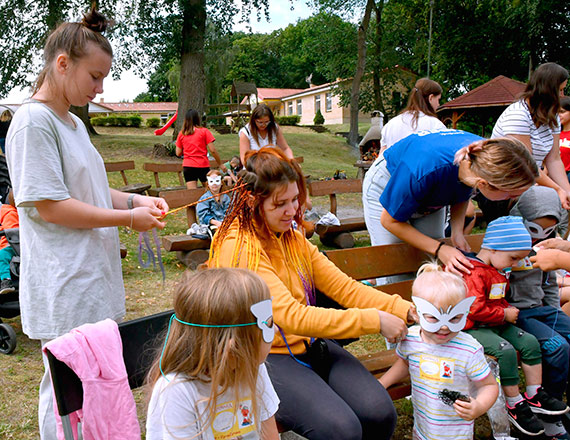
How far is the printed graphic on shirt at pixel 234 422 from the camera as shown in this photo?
1671 millimetres

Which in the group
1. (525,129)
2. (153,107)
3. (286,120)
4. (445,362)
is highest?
(153,107)

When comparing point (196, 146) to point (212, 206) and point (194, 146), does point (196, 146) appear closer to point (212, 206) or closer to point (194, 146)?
point (194, 146)

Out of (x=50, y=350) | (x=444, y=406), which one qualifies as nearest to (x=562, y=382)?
(x=444, y=406)

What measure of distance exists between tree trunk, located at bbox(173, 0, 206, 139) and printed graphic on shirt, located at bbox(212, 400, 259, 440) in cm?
1511

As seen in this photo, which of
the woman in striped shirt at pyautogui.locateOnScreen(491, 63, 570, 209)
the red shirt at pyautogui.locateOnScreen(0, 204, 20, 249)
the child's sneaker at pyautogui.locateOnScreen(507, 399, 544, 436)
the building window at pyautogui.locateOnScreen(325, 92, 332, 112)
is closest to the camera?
the child's sneaker at pyautogui.locateOnScreen(507, 399, 544, 436)

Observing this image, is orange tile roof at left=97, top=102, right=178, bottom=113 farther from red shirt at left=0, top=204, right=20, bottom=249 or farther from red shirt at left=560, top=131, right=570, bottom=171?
red shirt at left=0, top=204, right=20, bottom=249

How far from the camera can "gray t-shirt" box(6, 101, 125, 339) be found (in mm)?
1787

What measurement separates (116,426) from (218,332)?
534 mm

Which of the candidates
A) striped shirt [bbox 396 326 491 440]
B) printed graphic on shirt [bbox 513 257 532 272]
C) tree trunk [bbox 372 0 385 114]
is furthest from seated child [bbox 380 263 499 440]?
tree trunk [bbox 372 0 385 114]

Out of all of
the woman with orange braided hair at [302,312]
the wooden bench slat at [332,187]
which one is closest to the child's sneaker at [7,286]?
the woman with orange braided hair at [302,312]

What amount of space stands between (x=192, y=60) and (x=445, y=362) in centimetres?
1582

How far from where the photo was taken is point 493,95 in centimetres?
1819

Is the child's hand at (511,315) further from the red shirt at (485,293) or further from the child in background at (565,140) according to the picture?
the child in background at (565,140)

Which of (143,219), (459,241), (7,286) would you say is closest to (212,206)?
(7,286)
